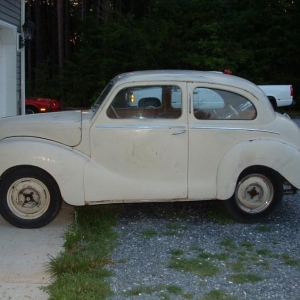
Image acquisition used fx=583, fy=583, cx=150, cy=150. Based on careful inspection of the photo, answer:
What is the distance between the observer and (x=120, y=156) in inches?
260

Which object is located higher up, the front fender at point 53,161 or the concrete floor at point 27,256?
the front fender at point 53,161

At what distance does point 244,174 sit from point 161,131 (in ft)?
3.66

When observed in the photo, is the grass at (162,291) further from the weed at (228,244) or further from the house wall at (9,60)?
the house wall at (9,60)

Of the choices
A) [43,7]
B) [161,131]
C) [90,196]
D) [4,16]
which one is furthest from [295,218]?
[43,7]

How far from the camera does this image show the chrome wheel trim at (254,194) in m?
6.89

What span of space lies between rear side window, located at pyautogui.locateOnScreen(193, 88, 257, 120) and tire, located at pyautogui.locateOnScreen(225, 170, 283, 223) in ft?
2.35

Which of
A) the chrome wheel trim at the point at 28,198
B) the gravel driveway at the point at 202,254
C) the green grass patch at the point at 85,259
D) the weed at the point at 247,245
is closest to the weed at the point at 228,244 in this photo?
the gravel driveway at the point at 202,254

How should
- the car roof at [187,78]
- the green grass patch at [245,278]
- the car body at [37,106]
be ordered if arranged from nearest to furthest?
the green grass patch at [245,278] < the car roof at [187,78] < the car body at [37,106]

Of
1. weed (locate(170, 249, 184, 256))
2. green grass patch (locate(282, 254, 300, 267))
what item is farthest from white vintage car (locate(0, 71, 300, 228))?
green grass patch (locate(282, 254, 300, 267))

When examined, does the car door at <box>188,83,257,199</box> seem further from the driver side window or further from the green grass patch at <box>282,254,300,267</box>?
the green grass patch at <box>282,254,300,267</box>

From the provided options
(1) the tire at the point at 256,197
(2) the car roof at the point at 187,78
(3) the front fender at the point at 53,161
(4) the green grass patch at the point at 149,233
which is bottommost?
(4) the green grass patch at the point at 149,233

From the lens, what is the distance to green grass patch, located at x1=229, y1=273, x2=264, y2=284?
511 centimetres

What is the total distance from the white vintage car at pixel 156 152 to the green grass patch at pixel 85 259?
33 centimetres

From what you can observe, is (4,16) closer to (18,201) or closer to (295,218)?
(18,201)
